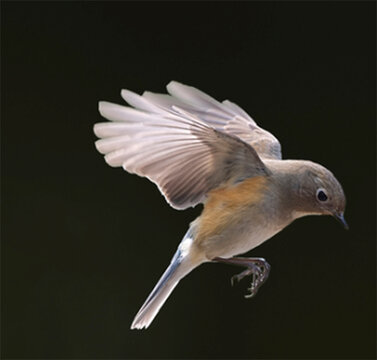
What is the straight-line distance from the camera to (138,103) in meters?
1.98

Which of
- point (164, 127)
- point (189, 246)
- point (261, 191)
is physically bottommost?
point (189, 246)

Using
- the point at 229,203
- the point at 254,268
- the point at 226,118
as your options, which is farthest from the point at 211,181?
the point at 226,118

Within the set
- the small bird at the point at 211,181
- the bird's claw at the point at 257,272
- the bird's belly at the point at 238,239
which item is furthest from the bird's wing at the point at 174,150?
the bird's claw at the point at 257,272

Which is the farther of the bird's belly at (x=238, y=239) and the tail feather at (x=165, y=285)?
the tail feather at (x=165, y=285)

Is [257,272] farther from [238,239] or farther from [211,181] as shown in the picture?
[211,181]

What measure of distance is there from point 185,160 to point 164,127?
12 cm

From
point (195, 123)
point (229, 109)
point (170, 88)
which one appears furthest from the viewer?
point (229, 109)

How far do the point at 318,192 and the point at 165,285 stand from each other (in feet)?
1.56

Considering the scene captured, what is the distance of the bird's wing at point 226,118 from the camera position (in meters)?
2.47

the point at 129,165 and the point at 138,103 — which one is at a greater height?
the point at 138,103

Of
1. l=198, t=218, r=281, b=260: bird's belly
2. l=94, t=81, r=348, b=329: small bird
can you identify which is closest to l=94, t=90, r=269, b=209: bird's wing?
l=94, t=81, r=348, b=329: small bird

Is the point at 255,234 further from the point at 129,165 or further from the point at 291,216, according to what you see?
the point at 129,165

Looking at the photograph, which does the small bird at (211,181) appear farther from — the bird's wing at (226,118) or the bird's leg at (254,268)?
the bird's wing at (226,118)

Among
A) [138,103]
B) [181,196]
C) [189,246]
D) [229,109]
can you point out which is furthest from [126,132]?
[229,109]
